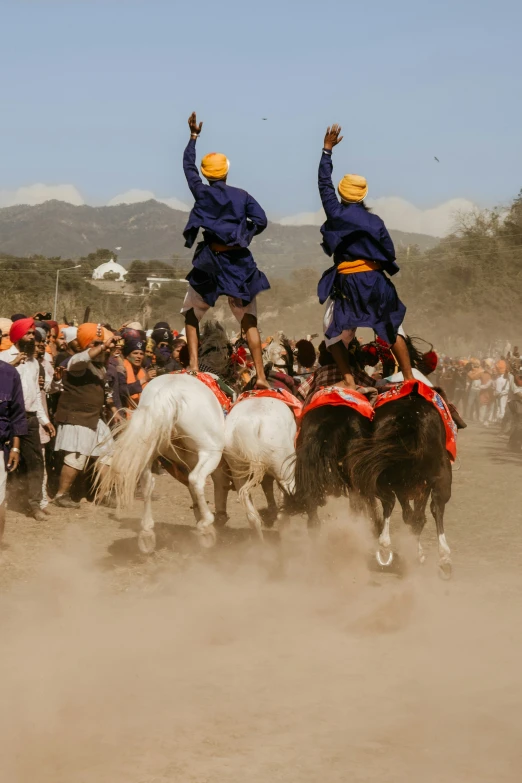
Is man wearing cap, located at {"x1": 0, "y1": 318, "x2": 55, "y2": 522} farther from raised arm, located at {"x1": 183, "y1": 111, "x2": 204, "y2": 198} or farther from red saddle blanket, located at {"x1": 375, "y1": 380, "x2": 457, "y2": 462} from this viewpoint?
red saddle blanket, located at {"x1": 375, "y1": 380, "x2": 457, "y2": 462}

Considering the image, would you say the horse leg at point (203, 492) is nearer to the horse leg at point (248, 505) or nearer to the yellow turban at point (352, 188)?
the horse leg at point (248, 505)

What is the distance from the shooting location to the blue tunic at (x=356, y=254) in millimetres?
7867

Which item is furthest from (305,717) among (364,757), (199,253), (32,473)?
(32,473)

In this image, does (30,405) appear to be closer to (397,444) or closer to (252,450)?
(252,450)

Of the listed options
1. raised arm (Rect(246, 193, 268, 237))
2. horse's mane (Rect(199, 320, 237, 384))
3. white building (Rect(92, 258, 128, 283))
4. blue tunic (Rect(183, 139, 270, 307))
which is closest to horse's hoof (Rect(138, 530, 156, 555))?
horse's mane (Rect(199, 320, 237, 384))

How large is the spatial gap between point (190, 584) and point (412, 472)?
6.06ft

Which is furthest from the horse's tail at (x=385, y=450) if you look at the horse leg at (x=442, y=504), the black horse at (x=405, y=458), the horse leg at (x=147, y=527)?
the horse leg at (x=147, y=527)

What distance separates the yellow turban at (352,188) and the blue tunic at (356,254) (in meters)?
0.05

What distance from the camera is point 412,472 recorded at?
25.6 feet

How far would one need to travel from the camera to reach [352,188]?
7.93 m

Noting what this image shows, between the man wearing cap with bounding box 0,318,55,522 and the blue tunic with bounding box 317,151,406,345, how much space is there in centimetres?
390

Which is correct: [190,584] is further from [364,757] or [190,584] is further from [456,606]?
[364,757]

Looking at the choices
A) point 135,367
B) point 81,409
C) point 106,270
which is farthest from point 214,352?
point 106,270

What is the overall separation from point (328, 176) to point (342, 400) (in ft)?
5.48
